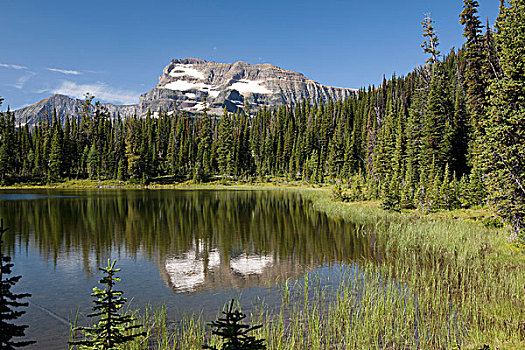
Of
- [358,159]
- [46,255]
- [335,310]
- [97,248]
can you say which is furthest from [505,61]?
[358,159]

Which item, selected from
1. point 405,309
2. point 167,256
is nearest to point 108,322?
point 405,309

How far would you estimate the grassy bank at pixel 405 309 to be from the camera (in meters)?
10.6

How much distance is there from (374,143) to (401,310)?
81840 mm

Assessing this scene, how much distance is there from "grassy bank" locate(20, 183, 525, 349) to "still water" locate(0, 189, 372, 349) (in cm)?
162

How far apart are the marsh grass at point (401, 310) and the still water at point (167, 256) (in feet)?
5.37

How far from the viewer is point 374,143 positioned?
89.4 m

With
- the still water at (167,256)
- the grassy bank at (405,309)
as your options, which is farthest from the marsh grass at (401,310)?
the still water at (167,256)

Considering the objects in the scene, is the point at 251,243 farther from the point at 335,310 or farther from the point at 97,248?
the point at 335,310

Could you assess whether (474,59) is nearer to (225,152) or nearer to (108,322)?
(108,322)

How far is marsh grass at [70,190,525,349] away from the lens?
10.5 metres

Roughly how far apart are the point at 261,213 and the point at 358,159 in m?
73.2

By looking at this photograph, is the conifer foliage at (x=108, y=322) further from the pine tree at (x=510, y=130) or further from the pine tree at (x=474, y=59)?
the pine tree at (x=474, y=59)

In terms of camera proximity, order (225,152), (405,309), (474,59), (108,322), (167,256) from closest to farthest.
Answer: (108,322), (405,309), (167,256), (474,59), (225,152)

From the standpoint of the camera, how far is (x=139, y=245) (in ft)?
87.0
